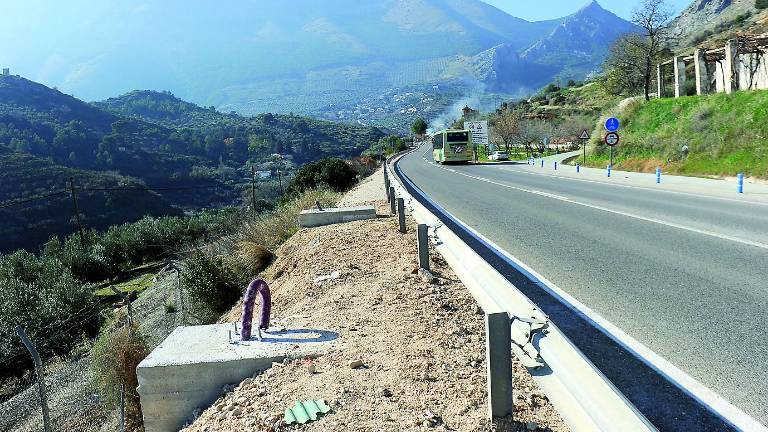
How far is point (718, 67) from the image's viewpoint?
27328 mm

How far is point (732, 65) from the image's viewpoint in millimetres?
25219

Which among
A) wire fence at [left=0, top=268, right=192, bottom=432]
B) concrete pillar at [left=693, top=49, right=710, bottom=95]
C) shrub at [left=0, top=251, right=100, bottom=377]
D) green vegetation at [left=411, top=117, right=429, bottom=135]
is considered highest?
green vegetation at [left=411, top=117, right=429, bottom=135]

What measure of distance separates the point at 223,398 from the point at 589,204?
38.7 feet

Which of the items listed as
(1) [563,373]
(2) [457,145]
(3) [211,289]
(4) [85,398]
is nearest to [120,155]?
(2) [457,145]

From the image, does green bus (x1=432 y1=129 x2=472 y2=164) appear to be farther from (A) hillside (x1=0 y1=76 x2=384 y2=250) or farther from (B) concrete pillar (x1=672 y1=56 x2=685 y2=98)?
(A) hillside (x1=0 y1=76 x2=384 y2=250)

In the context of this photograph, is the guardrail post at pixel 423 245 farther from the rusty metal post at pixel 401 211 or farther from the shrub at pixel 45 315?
the shrub at pixel 45 315

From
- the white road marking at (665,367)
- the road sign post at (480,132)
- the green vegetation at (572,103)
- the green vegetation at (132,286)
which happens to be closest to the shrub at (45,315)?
the green vegetation at (132,286)

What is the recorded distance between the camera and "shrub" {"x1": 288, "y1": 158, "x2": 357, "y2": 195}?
110 feet

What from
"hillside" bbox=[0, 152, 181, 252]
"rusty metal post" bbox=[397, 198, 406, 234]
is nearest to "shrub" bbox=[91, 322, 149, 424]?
"rusty metal post" bbox=[397, 198, 406, 234]

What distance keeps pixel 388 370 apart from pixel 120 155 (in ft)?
303

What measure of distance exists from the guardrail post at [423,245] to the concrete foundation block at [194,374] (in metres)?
2.10

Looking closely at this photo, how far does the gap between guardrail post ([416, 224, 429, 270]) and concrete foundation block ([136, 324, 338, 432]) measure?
2105 millimetres

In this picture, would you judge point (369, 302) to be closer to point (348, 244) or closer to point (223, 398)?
point (223, 398)

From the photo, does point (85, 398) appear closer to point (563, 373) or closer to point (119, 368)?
point (119, 368)
